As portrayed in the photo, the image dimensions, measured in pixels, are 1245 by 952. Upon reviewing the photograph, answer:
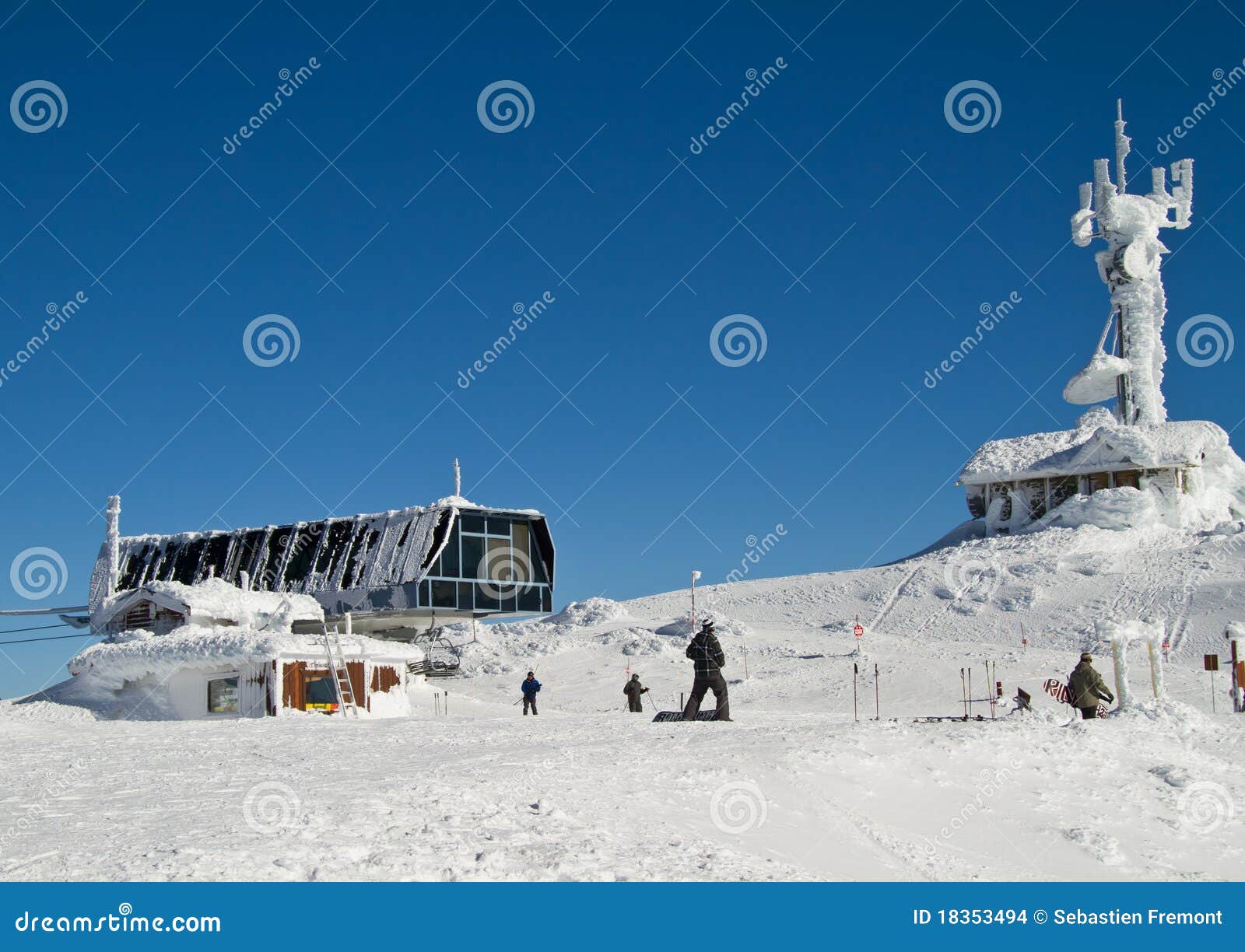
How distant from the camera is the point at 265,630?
25.7 meters

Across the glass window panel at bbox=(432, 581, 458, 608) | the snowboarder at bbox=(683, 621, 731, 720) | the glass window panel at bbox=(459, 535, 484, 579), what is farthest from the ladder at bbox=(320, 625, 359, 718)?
the glass window panel at bbox=(459, 535, 484, 579)

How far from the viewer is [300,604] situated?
31.3m

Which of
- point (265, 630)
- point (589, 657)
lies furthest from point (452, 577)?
point (265, 630)

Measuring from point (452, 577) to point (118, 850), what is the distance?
29.4 m

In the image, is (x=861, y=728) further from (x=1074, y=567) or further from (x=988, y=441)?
(x=988, y=441)

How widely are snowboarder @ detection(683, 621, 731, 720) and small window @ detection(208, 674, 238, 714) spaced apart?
37.4 feet

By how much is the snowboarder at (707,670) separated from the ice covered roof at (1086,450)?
38959 millimetres

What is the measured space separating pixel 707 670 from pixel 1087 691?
553 centimetres

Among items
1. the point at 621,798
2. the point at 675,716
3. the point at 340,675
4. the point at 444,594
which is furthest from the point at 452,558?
the point at 621,798

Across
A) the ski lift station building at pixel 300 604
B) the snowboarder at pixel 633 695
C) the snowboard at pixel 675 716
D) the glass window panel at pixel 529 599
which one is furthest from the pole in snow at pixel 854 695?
the glass window panel at pixel 529 599

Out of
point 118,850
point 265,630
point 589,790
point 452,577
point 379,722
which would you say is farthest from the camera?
point 452,577

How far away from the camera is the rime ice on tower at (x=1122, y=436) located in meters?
51.6

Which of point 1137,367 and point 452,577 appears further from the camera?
point 1137,367

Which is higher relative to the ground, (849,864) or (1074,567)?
(1074,567)
